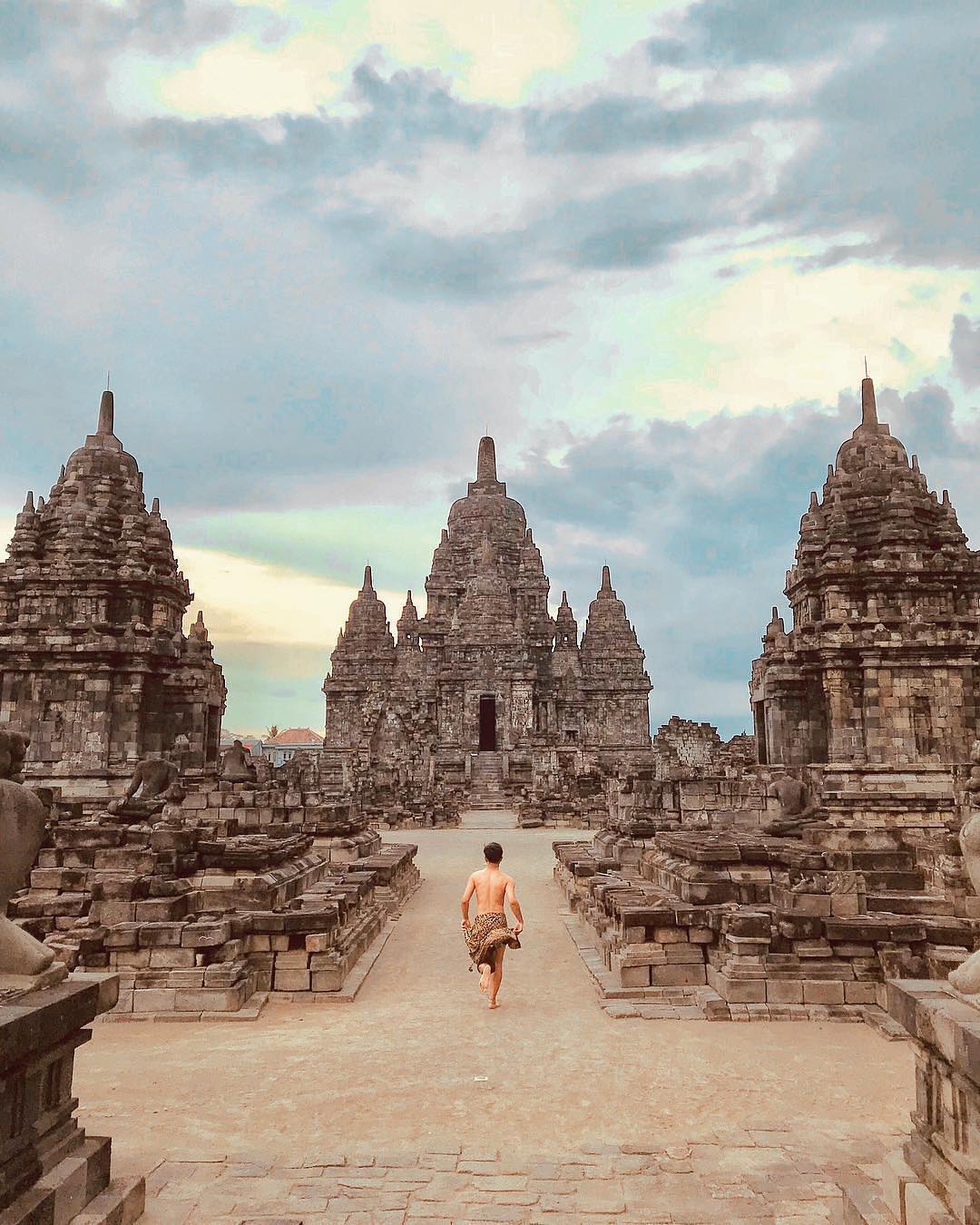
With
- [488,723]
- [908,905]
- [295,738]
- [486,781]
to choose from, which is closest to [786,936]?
[908,905]

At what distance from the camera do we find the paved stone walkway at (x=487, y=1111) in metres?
4.23

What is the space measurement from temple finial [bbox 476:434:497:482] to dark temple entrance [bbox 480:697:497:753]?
1544cm

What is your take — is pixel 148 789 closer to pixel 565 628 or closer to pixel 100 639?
pixel 100 639

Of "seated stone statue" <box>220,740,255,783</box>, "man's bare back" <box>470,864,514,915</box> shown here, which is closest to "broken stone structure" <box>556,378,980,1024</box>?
"man's bare back" <box>470,864,514,915</box>

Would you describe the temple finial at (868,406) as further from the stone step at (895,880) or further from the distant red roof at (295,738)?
the distant red roof at (295,738)

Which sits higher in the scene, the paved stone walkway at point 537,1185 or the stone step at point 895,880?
the stone step at point 895,880

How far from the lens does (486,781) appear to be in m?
36.2

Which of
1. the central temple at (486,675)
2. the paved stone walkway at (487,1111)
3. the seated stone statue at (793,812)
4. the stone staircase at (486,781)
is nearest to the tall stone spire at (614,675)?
the central temple at (486,675)

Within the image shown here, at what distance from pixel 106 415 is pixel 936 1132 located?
91.5 feet

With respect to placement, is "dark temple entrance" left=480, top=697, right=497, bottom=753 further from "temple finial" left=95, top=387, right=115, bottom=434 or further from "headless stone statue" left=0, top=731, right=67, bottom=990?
"headless stone statue" left=0, top=731, right=67, bottom=990

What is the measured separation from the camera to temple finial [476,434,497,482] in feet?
180

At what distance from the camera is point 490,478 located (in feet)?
179

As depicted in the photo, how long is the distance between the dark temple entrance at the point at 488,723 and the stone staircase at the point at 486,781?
4.53 meters

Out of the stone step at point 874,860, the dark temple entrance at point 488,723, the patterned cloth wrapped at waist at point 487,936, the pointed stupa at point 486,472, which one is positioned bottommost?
the patterned cloth wrapped at waist at point 487,936
